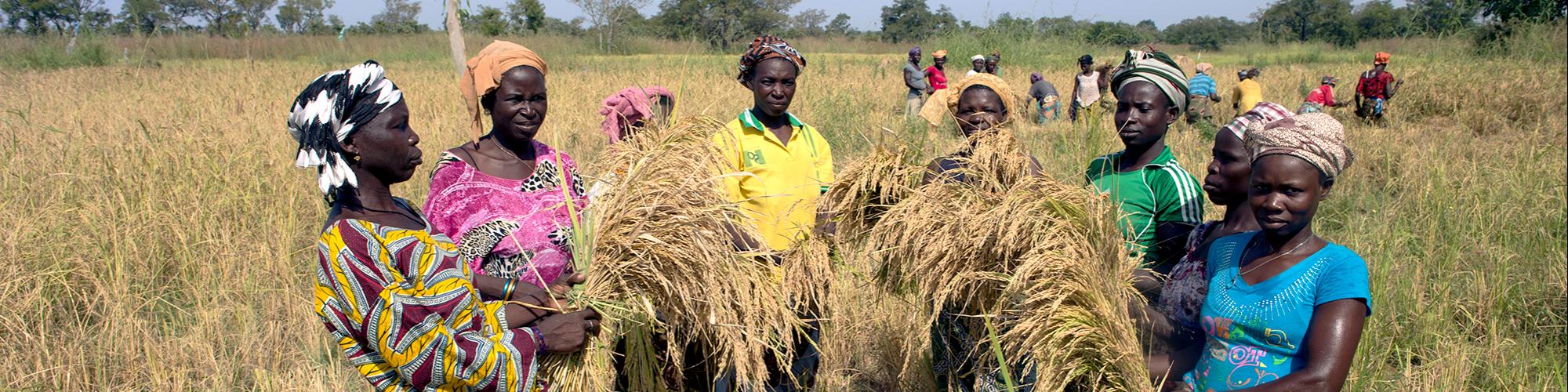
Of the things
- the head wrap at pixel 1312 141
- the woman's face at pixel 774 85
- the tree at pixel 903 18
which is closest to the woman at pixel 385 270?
the woman's face at pixel 774 85

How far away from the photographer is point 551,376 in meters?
1.92

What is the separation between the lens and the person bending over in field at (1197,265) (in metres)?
1.90

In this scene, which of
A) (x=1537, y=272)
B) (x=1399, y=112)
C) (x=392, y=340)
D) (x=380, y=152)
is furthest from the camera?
(x=1399, y=112)

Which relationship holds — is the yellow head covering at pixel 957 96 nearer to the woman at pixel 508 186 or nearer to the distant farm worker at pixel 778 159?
the distant farm worker at pixel 778 159

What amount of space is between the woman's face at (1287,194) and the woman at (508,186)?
1.54 m

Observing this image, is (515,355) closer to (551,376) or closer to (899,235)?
(551,376)

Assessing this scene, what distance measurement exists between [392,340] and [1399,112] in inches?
490

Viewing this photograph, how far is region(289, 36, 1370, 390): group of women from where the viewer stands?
157 centimetres

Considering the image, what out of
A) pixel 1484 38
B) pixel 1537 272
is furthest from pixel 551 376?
pixel 1484 38

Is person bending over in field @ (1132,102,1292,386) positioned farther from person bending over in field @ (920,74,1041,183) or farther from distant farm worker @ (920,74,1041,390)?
person bending over in field @ (920,74,1041,183)

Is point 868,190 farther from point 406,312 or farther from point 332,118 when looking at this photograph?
point 332,118

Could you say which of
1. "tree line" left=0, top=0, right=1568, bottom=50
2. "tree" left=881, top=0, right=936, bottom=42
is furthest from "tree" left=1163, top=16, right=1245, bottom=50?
"tree" left=881, top=0, right=936, bottom=42

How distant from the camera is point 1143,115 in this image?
2303 millimetres

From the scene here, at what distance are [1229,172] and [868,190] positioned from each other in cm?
92
